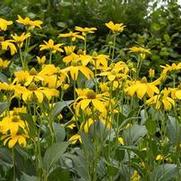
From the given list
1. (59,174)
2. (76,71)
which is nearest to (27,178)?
(59,174)

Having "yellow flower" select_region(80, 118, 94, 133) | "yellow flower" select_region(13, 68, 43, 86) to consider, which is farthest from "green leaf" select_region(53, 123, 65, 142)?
"yellow flower" select_region(13, 68, 43, 86)

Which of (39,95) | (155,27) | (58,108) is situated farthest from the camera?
(155,27)

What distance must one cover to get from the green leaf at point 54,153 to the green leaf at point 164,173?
10.7 inches

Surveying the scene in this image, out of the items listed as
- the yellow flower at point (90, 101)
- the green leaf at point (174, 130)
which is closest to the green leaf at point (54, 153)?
the yellow flower at point (90, 101)

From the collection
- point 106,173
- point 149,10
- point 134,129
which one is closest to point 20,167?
point 106,173

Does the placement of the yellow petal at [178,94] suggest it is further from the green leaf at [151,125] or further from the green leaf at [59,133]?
the green leaf at [59,133]

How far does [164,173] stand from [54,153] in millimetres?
332

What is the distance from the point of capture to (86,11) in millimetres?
4219

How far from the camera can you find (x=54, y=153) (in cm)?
158

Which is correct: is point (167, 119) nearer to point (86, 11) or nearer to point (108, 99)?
point (108, 99)

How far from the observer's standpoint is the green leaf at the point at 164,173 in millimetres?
1702

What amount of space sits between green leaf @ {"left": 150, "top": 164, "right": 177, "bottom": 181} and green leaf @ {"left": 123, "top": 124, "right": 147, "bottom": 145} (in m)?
0.12

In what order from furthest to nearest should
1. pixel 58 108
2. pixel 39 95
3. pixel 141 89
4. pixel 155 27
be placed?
1. pixel 155 27
2. pixel 58 108
3. pixel 141 89
4. pixel 39 95

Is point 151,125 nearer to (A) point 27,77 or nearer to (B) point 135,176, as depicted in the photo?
(B) point 135,176
